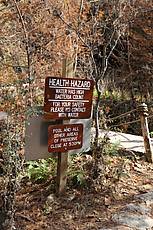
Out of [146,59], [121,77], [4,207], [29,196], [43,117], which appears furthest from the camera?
[121,77]

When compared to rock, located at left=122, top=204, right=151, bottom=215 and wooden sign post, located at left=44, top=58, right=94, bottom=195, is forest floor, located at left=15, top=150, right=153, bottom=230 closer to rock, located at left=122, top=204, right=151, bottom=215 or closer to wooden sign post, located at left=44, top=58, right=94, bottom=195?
rock, located at left=122, top=204, right=151, bottom=215

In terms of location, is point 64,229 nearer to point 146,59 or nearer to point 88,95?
point 88,95

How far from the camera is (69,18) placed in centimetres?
718

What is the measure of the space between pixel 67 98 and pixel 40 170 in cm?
113

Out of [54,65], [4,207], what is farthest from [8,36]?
[4,207]

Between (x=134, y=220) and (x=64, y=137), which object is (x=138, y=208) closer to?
(x=134, y=220)

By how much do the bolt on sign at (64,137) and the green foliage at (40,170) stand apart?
61 cm

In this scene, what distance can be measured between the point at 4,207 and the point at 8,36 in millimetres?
6138


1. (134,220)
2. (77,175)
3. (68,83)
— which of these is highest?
(68,83)

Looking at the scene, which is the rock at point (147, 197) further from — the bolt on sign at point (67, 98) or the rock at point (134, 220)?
the bolt on sign at point (67, 98)

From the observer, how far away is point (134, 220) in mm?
3850

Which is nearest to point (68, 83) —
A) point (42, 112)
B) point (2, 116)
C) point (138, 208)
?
point (42, 112)

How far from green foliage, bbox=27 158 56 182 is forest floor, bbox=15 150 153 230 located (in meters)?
0.07

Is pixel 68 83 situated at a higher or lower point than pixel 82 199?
higher
